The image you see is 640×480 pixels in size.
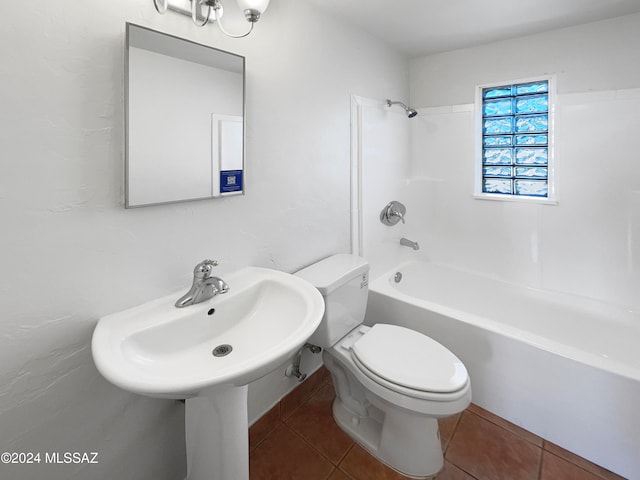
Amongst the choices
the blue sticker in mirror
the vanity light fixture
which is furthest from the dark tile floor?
the vanity light fixture

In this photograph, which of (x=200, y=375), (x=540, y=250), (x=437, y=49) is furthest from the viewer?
(x=437, y=49)

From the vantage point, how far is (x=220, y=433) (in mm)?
1018

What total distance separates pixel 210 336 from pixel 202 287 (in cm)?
18

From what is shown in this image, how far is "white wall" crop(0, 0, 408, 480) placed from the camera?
0.84m

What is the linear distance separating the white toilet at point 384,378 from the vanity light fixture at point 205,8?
1117 millimetres

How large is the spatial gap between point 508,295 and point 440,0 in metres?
1.90

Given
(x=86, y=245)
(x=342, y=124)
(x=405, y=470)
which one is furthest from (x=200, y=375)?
(x=342, y=124)

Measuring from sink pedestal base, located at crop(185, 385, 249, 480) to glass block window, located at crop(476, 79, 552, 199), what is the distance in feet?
7.30

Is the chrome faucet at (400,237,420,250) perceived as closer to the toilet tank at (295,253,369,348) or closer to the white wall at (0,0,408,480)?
the toilet tank at (295,253,369,348)

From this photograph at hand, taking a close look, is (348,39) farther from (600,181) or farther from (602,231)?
(602,231)

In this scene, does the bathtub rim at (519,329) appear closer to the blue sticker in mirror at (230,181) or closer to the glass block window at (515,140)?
the glass block window at (515,140)

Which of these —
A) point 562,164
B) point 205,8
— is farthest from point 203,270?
point 562,164

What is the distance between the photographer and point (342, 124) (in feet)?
6.27

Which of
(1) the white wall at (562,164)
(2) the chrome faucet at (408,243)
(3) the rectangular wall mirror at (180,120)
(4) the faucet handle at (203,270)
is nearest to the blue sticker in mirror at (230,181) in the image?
(3) the rectangular wall mirror at (180,120)
